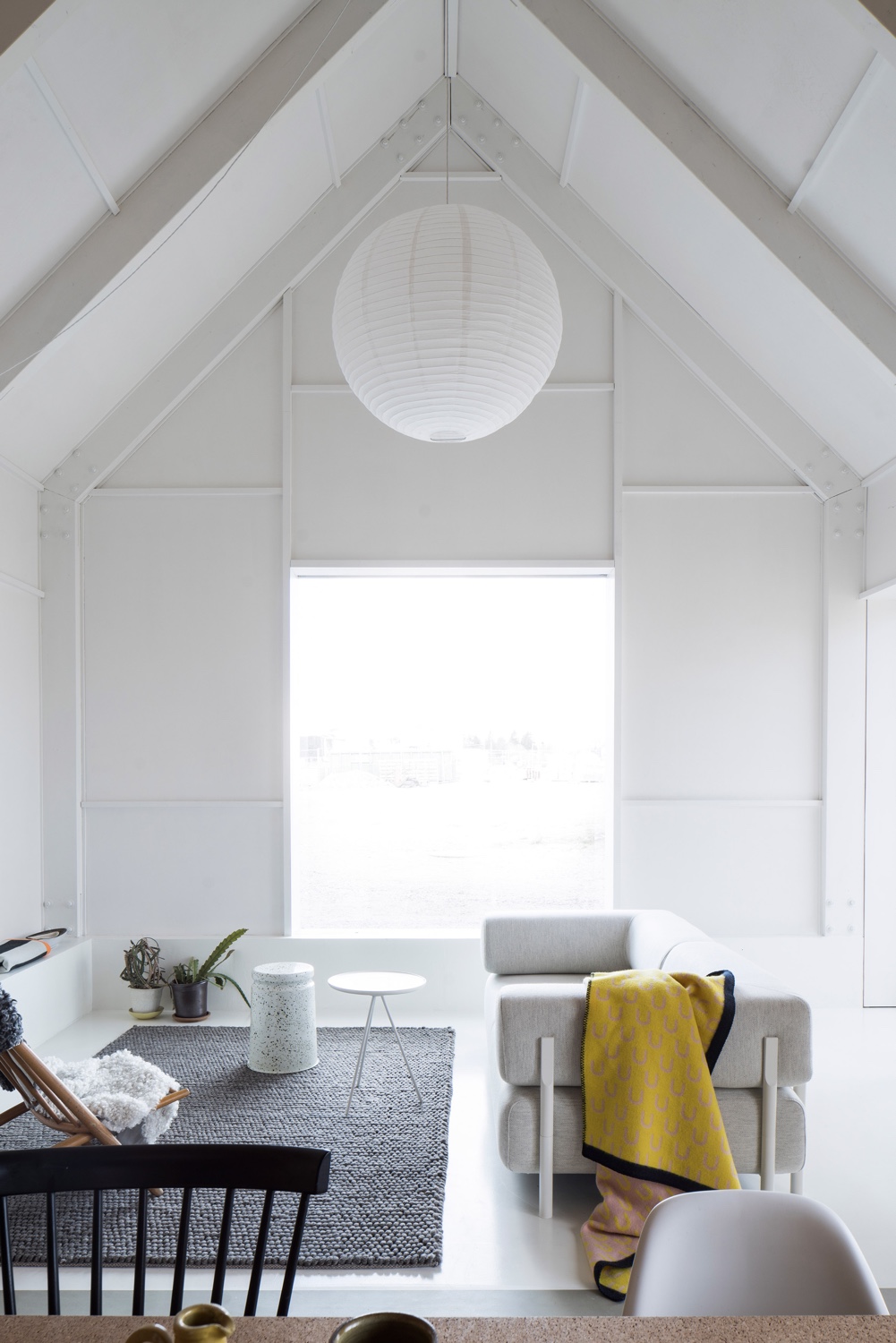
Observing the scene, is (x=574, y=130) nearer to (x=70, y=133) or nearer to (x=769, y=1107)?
(x=70, y=133)

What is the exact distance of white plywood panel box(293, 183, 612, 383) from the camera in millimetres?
5117

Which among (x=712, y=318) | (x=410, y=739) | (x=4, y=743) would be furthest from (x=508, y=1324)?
(x=410, y=739)

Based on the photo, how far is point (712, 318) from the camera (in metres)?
4.88

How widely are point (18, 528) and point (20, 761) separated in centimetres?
108

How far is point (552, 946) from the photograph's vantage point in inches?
157

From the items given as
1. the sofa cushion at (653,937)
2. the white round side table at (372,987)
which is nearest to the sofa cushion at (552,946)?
the sofa cushion at (653,937)

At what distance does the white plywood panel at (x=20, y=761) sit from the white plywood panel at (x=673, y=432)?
3.04 m

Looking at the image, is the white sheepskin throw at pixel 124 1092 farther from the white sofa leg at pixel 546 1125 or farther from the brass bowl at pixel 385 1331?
the brass bowl at pixel 385 1331

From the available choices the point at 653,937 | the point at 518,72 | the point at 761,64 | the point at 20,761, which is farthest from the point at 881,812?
the point at 20,761

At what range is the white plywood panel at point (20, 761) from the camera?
4543 mm

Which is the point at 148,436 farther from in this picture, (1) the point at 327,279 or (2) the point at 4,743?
(2) the point at 4,743

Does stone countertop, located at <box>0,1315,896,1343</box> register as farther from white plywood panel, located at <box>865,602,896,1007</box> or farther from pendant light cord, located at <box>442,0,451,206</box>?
pendant light cord, located at <box>442,0,451,206</box>

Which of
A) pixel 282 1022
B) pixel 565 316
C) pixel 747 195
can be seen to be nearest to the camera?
pixel 747 195

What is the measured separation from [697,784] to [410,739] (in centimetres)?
358
